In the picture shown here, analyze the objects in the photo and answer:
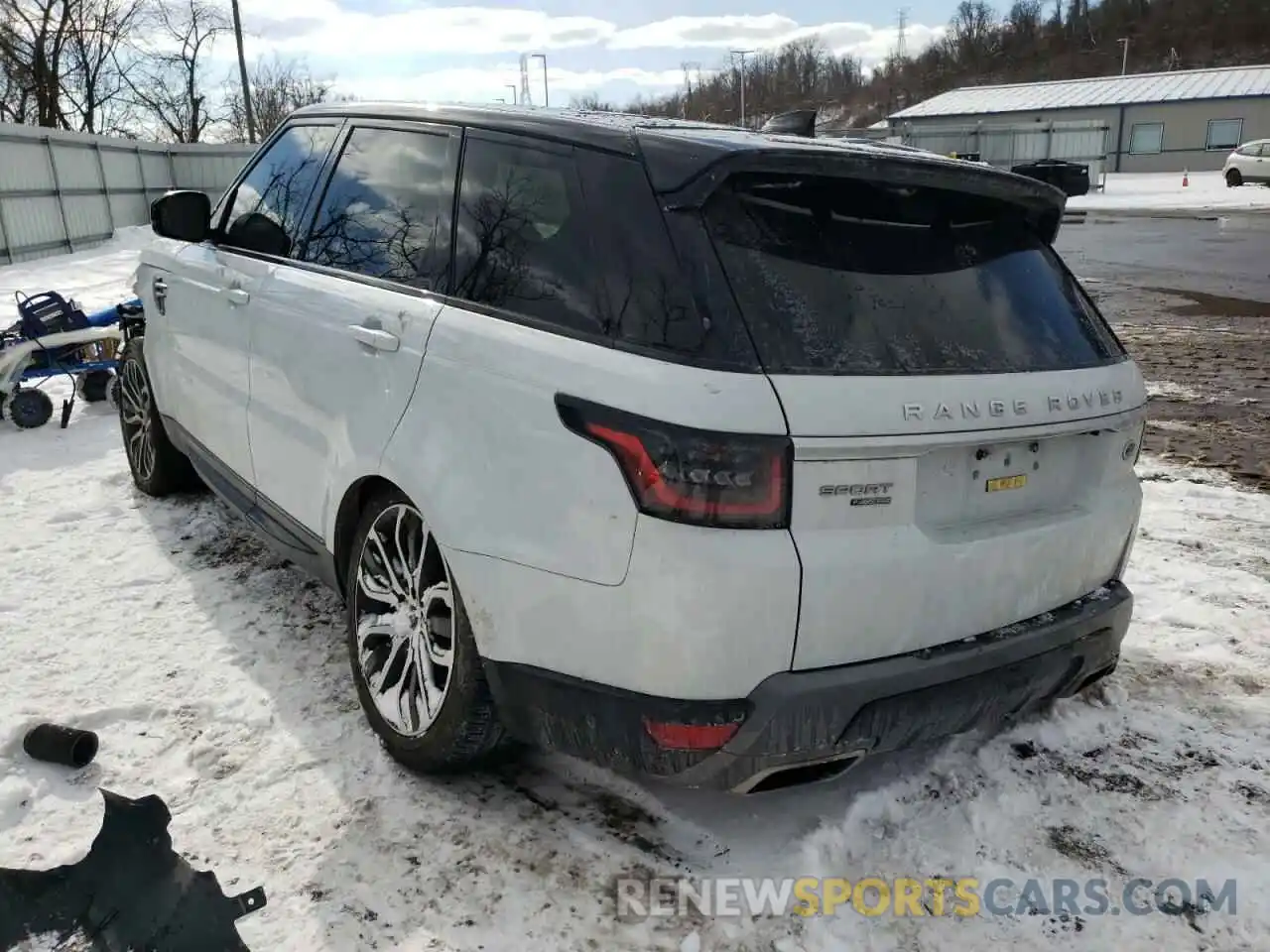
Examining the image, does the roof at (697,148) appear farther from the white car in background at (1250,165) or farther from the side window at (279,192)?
the white car in background at (1250,165)

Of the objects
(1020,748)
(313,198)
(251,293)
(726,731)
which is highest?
(313,198)

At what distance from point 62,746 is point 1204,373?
8.46 meters

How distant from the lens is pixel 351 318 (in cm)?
301

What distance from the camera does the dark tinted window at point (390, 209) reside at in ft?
9.47

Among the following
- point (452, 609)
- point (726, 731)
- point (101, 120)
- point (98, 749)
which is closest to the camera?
point (726, 731)

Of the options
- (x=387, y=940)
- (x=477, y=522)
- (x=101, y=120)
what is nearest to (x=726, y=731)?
(x=477, y=522)

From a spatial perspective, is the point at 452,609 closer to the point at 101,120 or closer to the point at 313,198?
the point at 313,198

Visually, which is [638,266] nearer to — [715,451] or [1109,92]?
[715,451]

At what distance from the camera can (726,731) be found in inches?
84.9

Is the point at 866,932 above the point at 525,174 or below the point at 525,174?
below

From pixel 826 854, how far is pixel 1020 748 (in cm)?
86

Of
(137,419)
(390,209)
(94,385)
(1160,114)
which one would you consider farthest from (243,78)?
(1160,114)

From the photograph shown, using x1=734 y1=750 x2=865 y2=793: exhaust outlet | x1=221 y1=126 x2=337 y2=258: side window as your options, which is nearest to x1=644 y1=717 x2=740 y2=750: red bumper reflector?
x1=734 y1=750 x2=865 y2=793: exhaust outlet

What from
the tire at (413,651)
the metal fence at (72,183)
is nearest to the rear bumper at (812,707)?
the tire at (413,651)
